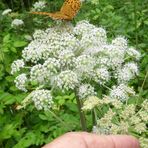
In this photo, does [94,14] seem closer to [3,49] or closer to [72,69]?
[3,49]

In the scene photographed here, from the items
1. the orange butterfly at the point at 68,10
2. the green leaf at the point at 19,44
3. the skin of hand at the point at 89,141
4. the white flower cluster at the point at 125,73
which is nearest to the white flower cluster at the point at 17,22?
the green leaf at the point at 19,44

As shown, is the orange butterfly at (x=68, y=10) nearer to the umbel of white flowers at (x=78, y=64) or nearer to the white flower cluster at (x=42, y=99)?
the umbel of white flowers at (x=78, y=64)

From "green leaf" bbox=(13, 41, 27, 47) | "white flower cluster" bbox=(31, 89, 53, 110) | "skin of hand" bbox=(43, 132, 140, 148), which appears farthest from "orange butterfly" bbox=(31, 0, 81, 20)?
"skin of hand" bbox=(43, 132, 140, 148)

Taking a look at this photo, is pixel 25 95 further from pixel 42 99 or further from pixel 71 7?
pixel 42 99

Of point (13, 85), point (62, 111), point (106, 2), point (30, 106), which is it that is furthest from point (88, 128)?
point (106, 2)

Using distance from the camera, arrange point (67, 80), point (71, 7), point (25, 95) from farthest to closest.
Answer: point (25, 95) < point (71, 7) < point (67, 80)

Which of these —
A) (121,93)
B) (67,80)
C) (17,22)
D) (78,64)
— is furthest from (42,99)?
(17,22)
